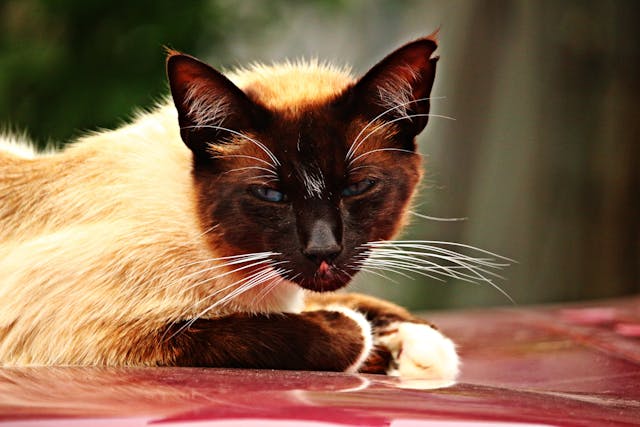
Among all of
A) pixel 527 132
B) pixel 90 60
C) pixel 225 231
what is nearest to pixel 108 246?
pixel 225 231

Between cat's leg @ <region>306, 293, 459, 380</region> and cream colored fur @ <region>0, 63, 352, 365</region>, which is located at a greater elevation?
cream colored fur @ <region>0, 63, 352, 365</region>

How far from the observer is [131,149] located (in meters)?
1.92

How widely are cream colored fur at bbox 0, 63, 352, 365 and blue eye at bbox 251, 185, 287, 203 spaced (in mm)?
161

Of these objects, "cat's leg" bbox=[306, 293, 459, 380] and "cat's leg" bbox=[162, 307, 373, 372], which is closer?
"cat's leg" bbox=[162, 307, 373, 372]

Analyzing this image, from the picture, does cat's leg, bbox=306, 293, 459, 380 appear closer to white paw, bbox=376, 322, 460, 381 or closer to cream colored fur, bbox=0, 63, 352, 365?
white paw, bbox=376, 322, 460, 381

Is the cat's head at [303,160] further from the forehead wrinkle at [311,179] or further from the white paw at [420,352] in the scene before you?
the white paw at [420,352]

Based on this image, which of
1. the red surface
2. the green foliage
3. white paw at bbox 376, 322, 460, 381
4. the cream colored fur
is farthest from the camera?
the green foliage

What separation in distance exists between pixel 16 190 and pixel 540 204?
213 inches

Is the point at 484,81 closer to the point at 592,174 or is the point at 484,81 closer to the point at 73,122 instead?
the point at 592,174

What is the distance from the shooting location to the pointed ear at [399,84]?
70.6 inches

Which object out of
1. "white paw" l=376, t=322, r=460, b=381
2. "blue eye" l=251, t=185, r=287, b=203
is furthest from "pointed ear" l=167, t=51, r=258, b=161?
"white paw" l=376, t=322, r=460, b=381

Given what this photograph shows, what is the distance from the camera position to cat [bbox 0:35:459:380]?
1651mm

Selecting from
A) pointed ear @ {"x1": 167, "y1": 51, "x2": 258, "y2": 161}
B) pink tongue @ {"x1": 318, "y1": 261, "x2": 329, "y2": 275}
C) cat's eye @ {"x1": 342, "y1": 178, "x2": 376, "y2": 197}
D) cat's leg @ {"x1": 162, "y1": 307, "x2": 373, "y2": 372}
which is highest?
pointed ear @ {"x1": 167, "y1": 51, "x2": 258, "y2": 161}

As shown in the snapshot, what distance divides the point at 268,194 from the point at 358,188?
0.18 m
